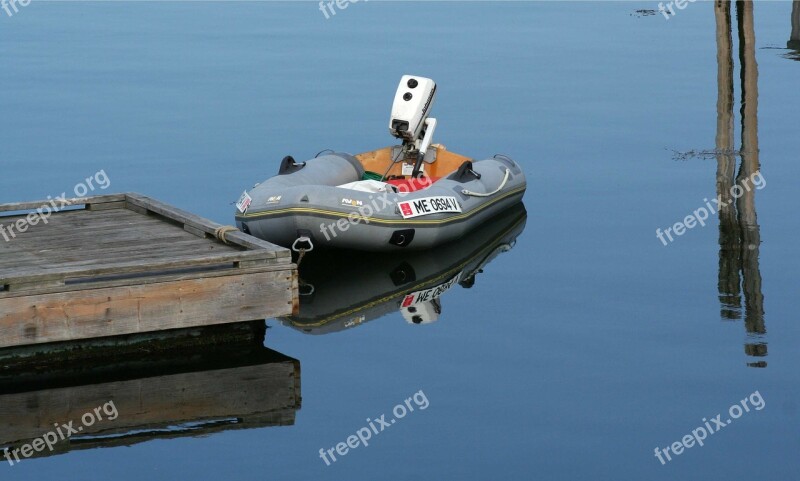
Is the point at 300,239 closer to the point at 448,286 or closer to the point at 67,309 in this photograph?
the point at 448,286

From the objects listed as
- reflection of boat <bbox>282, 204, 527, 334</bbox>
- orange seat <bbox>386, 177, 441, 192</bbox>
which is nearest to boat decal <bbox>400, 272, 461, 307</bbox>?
reflection of boat <bbox>282, 204, 527, 334</bbox>

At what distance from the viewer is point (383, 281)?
1278 cm

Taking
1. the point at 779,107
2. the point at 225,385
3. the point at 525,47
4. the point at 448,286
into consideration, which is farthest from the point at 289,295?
the point at 525,47

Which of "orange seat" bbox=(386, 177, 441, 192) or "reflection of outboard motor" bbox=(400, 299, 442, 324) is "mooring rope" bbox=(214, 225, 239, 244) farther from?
"orange seat" bbox=(386, 177, 441, 192)

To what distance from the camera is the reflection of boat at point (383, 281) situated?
1188 cm

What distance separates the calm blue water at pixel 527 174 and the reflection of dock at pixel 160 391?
0.68 feet

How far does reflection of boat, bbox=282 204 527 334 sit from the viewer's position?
1188 cm

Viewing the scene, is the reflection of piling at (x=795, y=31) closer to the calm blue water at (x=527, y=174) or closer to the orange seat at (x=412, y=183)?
the calm blue water at (x=527, y=174)

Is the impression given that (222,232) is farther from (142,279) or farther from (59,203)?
(59,203)

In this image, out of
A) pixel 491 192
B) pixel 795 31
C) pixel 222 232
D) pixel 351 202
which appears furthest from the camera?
pixel 795 31

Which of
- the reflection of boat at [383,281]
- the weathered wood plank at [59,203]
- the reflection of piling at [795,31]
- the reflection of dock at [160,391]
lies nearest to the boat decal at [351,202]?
the reflection of boat at [383,281]

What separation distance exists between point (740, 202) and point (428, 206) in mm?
4080

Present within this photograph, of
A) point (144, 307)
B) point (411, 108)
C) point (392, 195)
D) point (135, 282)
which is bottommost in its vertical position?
point (144, 307)

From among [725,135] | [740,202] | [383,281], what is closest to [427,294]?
[383,281]
